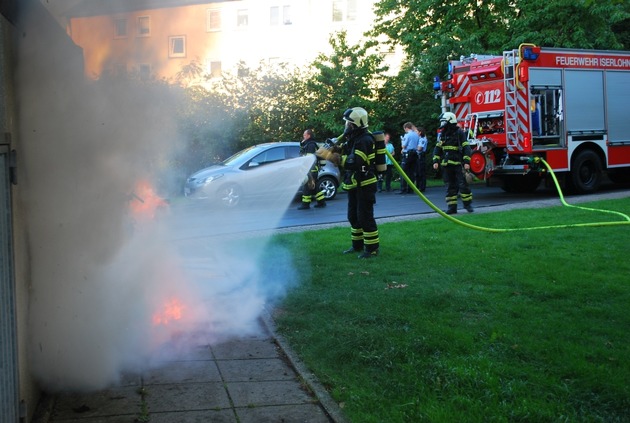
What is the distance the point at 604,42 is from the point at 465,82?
843 centimetres

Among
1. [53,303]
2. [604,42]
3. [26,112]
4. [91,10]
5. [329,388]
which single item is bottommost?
[329,388]

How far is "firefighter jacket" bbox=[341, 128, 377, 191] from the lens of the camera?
8336 millimetres

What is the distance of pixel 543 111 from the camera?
1514 cm

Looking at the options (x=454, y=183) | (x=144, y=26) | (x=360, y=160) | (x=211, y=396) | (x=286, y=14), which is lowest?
(x=211, y=396)

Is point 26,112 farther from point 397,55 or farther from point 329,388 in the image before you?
point 397,55

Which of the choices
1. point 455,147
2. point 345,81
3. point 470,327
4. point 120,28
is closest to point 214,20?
point 120,28

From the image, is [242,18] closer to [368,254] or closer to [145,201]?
[145,201]

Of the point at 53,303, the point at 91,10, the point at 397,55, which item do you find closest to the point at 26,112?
the point at 91,10

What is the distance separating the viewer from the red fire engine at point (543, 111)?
14609 mm

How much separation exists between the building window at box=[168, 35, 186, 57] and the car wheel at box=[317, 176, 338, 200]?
512 inches

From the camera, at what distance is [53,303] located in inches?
156

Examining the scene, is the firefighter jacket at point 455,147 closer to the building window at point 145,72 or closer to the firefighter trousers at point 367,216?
the firefighter trousers at point 367,216

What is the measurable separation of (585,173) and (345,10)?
14045 mm

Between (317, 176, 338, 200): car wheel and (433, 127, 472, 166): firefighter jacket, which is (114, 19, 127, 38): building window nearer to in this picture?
(433, 127, 472, 166): firefighter jacket
